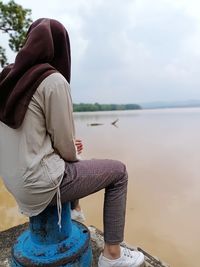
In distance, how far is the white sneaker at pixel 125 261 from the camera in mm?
1358

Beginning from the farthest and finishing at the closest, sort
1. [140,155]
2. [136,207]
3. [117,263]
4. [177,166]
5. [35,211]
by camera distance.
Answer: [140,155] → [177,166] → [136,207] → [117,263] → [35,211]

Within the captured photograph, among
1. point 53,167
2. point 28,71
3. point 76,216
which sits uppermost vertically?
point 28,71

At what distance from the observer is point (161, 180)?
22.0 feet

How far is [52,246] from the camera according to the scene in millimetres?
1401

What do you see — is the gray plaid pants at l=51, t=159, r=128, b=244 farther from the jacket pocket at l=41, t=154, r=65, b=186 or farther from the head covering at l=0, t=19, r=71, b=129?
the head covering at l=0, t=19, r=71, b=129

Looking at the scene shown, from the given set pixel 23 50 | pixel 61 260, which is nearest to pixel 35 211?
pixel 61 260

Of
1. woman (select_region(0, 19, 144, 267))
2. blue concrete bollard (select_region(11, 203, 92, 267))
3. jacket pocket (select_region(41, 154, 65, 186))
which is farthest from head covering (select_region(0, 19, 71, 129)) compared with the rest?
blue concrete bollard (select_region(11, 203, 92, 267))

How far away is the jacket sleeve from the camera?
112 centimetres

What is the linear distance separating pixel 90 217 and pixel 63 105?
3.63 metres

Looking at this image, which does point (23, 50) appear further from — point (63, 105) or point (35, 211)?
point (35, 211)

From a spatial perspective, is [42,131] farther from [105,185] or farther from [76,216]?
[76,216]

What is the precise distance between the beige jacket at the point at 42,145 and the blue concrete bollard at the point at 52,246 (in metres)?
0.16

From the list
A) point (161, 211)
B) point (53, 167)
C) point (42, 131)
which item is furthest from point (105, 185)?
point (161, 211)

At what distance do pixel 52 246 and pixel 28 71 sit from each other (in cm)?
84
